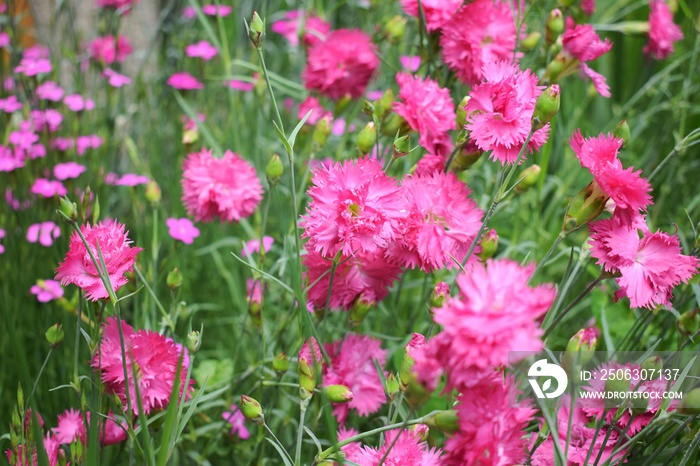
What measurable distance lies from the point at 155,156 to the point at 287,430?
2.80ft

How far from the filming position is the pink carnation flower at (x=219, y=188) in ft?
3.00

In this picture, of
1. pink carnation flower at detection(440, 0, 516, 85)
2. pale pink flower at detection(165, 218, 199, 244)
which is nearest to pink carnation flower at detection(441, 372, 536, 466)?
pink carnation flower at detection(440, 0, 516, 85)

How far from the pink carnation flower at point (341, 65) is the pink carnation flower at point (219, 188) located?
234 millimetres

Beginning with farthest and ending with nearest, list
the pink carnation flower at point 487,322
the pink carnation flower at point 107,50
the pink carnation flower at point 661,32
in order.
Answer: the pink carnation flower at point 107,50 < the pink carnation flower at point 661,32 < the pink carnation flower at point 487,322

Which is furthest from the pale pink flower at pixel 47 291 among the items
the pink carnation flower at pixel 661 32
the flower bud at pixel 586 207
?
the pink carnation flower at pixel 661 32

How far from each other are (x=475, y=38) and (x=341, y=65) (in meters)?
0.28

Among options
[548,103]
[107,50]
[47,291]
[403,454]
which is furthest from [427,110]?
[107,50]

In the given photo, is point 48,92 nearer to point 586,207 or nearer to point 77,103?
point 77,103

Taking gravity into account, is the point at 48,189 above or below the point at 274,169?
below

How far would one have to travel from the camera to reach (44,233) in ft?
3.57

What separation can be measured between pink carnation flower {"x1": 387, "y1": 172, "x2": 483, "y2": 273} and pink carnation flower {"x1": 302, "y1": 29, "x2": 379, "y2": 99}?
39 cm

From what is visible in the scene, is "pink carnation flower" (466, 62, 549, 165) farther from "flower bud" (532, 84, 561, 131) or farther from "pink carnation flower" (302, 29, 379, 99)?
"pink carnation flower" (302, 29, 379, 99)

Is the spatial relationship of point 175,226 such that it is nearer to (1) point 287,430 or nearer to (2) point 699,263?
(1) point 287,430

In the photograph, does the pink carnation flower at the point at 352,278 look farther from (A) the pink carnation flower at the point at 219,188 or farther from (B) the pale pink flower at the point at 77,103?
(B) the pale pink flower at the point at 77,103
